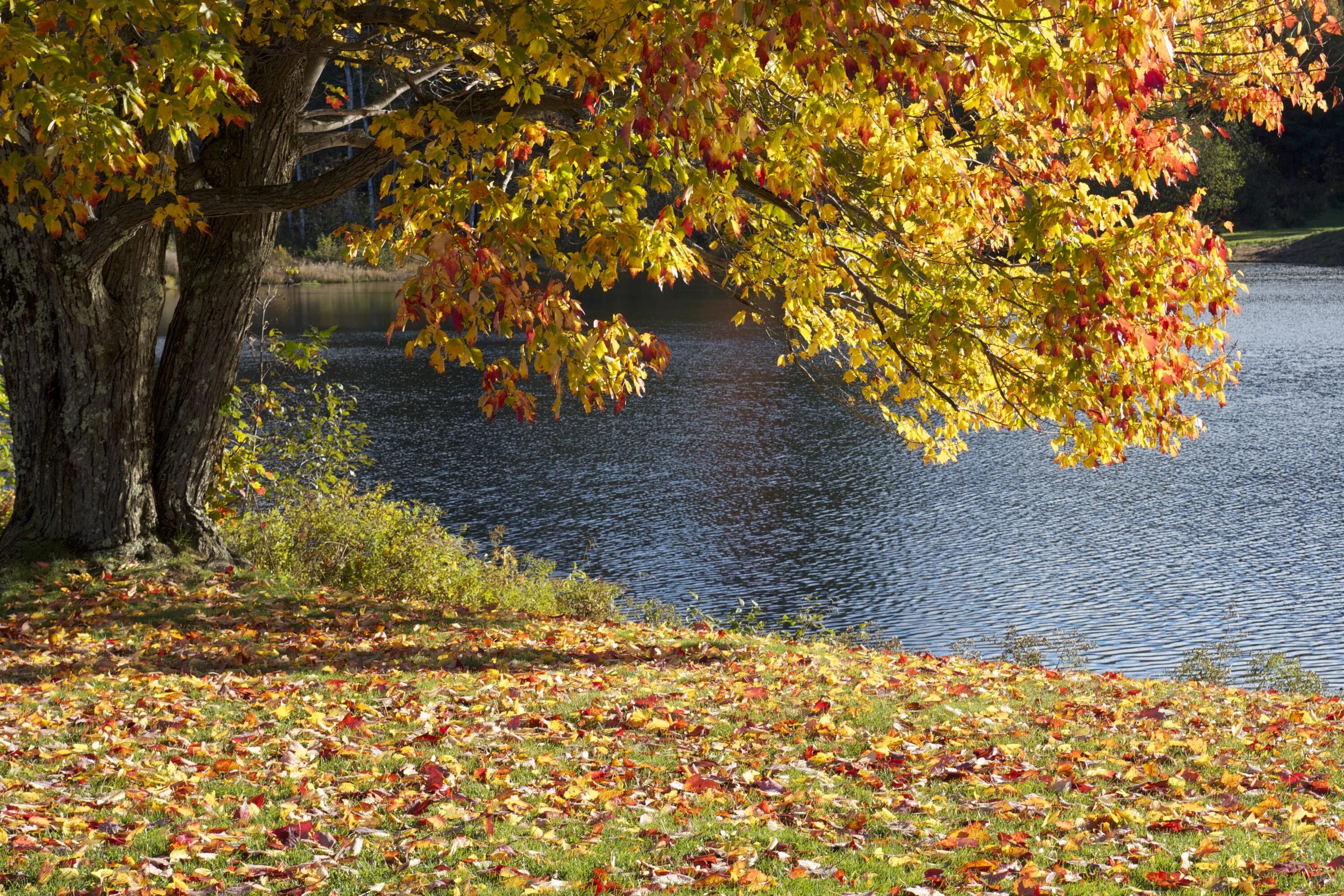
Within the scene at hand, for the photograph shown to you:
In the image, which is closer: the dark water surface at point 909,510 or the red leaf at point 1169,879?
the red leaf at point 1169,879

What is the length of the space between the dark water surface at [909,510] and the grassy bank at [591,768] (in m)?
6.52

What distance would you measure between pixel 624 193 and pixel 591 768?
121 inches

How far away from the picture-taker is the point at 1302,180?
83.2 metres

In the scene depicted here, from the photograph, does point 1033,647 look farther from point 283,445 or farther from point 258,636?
point 283,445

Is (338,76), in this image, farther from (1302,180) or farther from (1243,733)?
(1243,733)

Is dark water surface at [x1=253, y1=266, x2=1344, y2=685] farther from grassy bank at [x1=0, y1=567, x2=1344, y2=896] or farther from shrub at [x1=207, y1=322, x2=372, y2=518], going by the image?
grassy bank at [x1=0, y1=567, x2=1344, y2=896]

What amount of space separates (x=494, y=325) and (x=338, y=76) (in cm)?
7196

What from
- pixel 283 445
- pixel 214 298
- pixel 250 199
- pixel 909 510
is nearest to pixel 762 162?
pixel 250 199

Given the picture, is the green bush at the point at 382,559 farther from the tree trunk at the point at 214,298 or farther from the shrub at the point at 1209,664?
the shrub at the point at 1209,664

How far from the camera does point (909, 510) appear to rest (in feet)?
68.4

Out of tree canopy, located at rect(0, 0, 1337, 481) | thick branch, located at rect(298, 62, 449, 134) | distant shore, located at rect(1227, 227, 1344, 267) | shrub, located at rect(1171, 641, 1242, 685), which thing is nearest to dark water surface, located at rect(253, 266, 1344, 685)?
shrub, located at rect(1171, 641, 1242, 685)

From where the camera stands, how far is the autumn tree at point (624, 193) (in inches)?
251

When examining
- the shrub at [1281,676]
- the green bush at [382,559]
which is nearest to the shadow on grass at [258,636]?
the green bush at [382,559]

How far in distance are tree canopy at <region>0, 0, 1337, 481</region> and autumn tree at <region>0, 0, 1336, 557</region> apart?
0.11 ft
